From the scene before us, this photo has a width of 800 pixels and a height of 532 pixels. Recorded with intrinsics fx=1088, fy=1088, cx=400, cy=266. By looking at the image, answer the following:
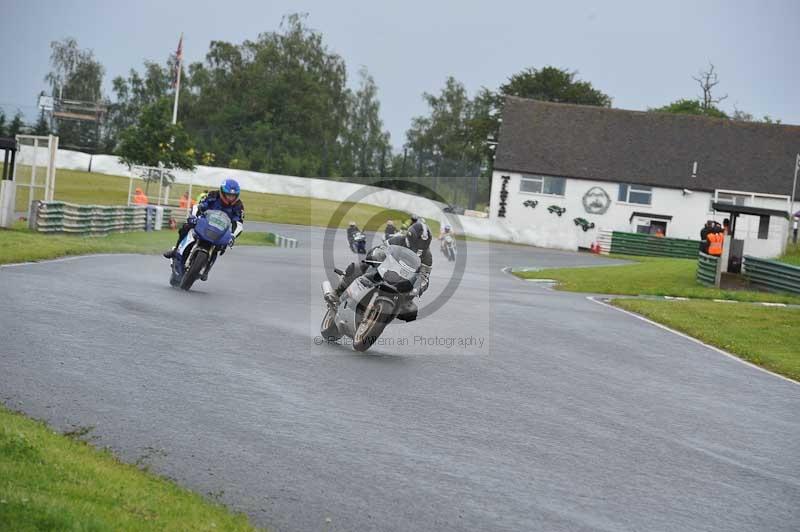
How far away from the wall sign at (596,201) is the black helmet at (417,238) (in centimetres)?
5756

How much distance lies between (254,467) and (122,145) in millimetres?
47602

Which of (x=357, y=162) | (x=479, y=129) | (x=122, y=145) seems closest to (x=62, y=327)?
(x=122, y=145)

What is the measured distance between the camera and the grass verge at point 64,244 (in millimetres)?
20188

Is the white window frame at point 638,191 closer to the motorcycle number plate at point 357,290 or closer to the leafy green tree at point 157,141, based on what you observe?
the leafy green tree at point 157,141

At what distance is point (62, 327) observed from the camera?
1157 cm

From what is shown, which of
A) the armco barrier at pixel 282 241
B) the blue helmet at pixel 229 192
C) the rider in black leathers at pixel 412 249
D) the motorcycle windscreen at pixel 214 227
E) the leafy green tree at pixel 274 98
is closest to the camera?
the rider in black leathers at pixel 412 249

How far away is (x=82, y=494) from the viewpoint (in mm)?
5684

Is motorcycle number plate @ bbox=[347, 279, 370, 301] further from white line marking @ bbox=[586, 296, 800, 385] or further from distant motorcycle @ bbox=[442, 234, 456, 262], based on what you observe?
distant motorcycle @ bbox=[442, 234, 456, 262]

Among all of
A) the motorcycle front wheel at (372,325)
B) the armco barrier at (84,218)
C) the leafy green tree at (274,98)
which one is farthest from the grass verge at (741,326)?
the leafy green tree at (274,98)

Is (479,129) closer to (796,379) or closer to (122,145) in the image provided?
(122,145)

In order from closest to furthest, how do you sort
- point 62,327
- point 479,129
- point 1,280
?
point 62,327 < point 1,280 < point 479,129

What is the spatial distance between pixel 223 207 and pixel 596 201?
177ft

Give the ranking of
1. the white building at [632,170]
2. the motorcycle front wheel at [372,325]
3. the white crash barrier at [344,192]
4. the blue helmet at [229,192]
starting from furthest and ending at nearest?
the white building at [632,170] → the white crash barrier at [344,192] → the blue helmet at [229,192] → the motorcycle front wheel at [372,325]

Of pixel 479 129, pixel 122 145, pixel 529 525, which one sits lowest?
pixel 529 525
